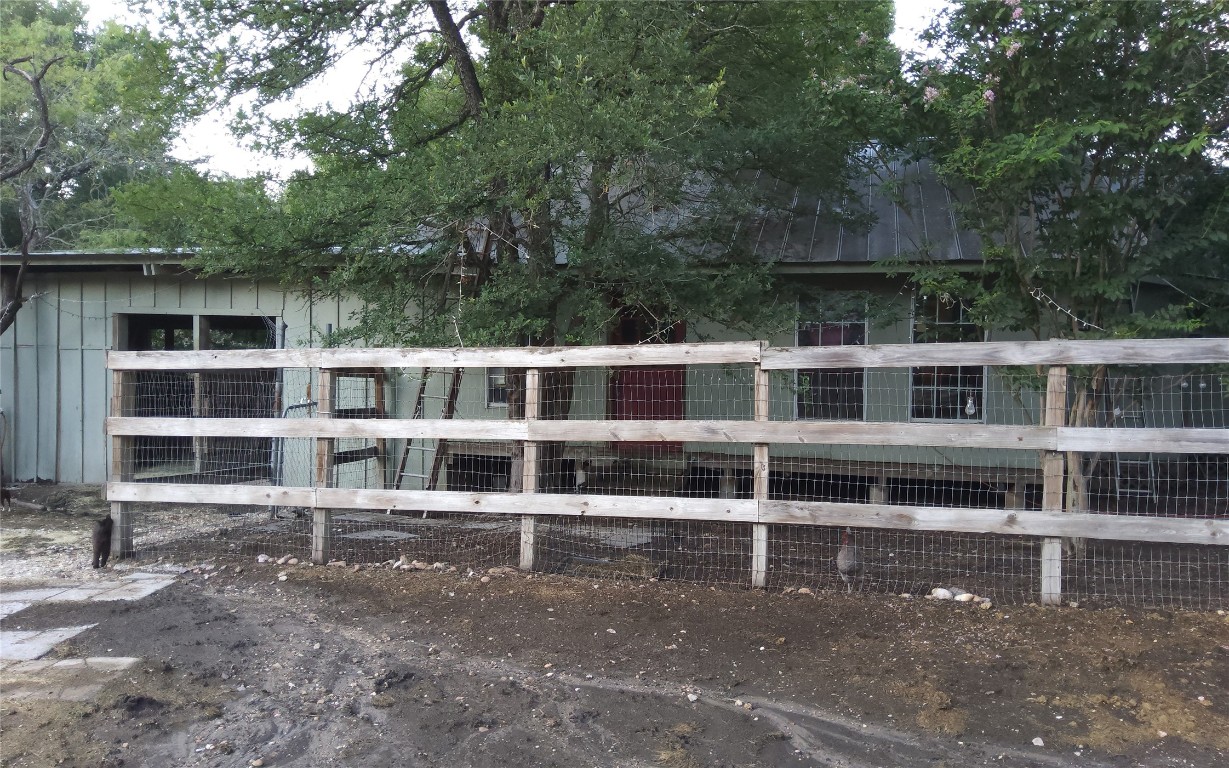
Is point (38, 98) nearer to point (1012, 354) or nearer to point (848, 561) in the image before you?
point (848, 561)

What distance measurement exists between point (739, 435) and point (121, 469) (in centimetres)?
514

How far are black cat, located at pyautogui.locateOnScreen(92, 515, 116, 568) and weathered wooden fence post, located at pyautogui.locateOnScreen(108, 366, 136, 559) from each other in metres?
0.10

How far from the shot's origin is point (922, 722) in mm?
3807

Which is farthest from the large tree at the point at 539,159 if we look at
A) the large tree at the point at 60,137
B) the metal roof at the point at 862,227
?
the large tree at the point at 60,137

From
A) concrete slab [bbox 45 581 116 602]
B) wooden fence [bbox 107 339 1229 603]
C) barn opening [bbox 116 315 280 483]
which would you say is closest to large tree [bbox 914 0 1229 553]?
wooden fence [bbox 107 339 1229 603]

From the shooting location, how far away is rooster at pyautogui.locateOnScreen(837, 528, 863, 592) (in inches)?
234

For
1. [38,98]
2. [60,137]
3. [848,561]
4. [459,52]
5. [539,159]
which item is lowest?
[848,561]

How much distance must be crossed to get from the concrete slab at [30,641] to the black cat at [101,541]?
1.62 m

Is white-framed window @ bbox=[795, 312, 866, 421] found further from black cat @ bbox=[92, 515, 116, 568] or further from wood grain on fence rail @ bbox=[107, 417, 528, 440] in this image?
black cat @ bbox=[92, 515, 116, 568]

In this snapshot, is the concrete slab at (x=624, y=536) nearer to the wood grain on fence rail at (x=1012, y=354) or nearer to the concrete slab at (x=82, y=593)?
the wood grain on fence rail at (x=1012, y=354)

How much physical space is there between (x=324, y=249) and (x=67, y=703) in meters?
4.60

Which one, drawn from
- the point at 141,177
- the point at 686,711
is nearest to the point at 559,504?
the point at 686,711

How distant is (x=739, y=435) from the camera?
5.71 m

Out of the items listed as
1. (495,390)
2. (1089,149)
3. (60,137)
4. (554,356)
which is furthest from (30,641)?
(60,137)
